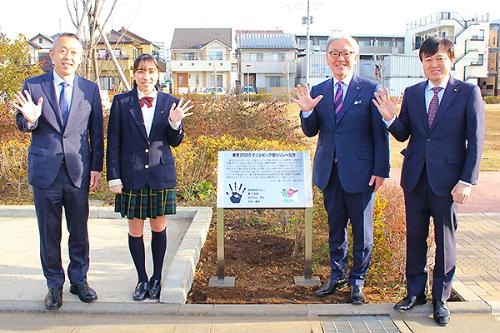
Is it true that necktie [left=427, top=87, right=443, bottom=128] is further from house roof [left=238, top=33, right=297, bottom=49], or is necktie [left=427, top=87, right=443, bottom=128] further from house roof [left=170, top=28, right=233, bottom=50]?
house roof [left=170, top=28, right=233, bottom=50]

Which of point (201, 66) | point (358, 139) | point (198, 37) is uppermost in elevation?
point (198, 37)

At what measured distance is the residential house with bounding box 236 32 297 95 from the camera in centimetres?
4816

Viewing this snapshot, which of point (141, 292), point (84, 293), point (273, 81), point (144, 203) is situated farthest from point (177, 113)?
point (273, 81)

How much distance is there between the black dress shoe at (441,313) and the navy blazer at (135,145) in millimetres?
2163

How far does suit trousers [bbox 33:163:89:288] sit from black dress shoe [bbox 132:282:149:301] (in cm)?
40

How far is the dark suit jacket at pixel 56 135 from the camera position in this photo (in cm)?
344

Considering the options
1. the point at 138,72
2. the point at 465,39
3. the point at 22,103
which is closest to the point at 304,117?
the point at 138,72

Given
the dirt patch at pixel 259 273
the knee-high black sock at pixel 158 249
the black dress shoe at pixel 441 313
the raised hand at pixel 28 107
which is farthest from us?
the dirt patch at pixel 259 273

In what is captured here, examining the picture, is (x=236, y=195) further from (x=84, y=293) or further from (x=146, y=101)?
(x=84, y=293)

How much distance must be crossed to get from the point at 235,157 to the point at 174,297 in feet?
4.41

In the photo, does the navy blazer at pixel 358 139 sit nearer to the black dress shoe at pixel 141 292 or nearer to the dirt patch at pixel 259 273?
the dirt patch at pixel 259 273

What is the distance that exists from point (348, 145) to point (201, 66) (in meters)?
45.7

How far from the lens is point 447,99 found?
3379 millimetres

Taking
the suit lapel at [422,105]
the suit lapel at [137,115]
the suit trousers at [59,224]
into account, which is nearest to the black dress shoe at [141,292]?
the suit trousers at [59,224]
